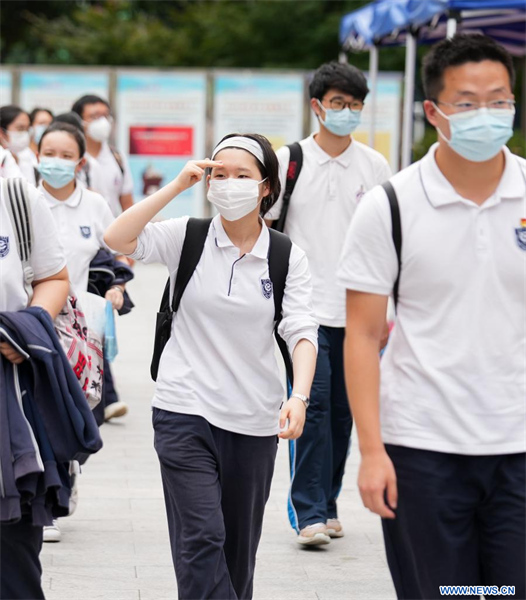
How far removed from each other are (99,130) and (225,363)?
546 centimetres

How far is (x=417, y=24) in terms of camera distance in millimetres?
11289

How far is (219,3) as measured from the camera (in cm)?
3072

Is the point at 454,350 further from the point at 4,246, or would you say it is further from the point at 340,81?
the point at 340,81

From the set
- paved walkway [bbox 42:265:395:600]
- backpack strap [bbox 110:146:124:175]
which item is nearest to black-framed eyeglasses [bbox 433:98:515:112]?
paved walkway [bbox 42:265:395:600]

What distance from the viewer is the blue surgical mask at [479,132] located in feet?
10.4

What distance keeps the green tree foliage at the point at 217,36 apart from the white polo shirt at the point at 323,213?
76.6ft

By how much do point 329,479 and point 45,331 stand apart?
2.70 metres

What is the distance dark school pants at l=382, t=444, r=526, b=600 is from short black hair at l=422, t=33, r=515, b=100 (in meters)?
0.96

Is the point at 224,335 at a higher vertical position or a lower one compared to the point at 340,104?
lower

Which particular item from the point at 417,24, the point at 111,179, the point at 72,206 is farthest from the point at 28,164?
the point at 417,24

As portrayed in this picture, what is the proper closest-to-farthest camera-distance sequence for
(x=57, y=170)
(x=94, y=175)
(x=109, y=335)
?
(x=109, y=335) < (x=57, y=170) < (x=94, y=175)

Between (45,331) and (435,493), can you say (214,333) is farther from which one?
(435,493)

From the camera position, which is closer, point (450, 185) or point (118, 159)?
point (450, 185)

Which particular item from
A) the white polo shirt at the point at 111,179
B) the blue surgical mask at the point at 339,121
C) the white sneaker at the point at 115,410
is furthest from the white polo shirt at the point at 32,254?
the white polo shirt at the point at 111,179
